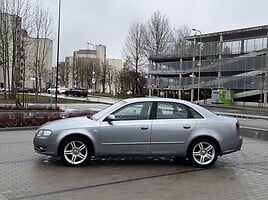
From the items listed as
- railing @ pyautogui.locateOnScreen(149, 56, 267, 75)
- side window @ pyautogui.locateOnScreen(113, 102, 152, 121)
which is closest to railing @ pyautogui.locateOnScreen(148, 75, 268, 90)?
railing @ pyautogui.locateOnScreen(149, 56, 267, 75)

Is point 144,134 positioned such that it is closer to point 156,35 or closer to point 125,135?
point 125,135

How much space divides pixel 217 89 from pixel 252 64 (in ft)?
20.8

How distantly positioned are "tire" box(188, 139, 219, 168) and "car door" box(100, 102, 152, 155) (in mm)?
983

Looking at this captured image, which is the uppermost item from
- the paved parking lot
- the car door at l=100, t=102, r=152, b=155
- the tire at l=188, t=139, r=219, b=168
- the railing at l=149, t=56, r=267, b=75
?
the railing at l=149, t=56, r=267, b=75

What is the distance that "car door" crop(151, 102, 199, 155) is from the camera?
8367 millimetres

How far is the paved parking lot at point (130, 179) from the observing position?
244 inches

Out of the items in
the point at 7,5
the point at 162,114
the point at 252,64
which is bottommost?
the point at 162,114

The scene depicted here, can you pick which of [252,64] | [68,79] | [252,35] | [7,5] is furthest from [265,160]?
[68,79]

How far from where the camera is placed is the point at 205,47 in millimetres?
63656

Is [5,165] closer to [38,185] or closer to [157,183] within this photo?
[38,185]

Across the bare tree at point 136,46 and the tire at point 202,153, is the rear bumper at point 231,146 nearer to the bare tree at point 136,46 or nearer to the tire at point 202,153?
the tire at point 202,153

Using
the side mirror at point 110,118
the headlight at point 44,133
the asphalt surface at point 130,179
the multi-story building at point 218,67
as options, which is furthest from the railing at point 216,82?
the headlight at point 44,133

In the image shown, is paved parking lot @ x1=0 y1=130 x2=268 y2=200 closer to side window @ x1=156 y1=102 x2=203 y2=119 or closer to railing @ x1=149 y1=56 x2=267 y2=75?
side window @ x1=156 y1=102 x2=203 y2=119

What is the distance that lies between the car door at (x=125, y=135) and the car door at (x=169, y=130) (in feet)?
0.53
